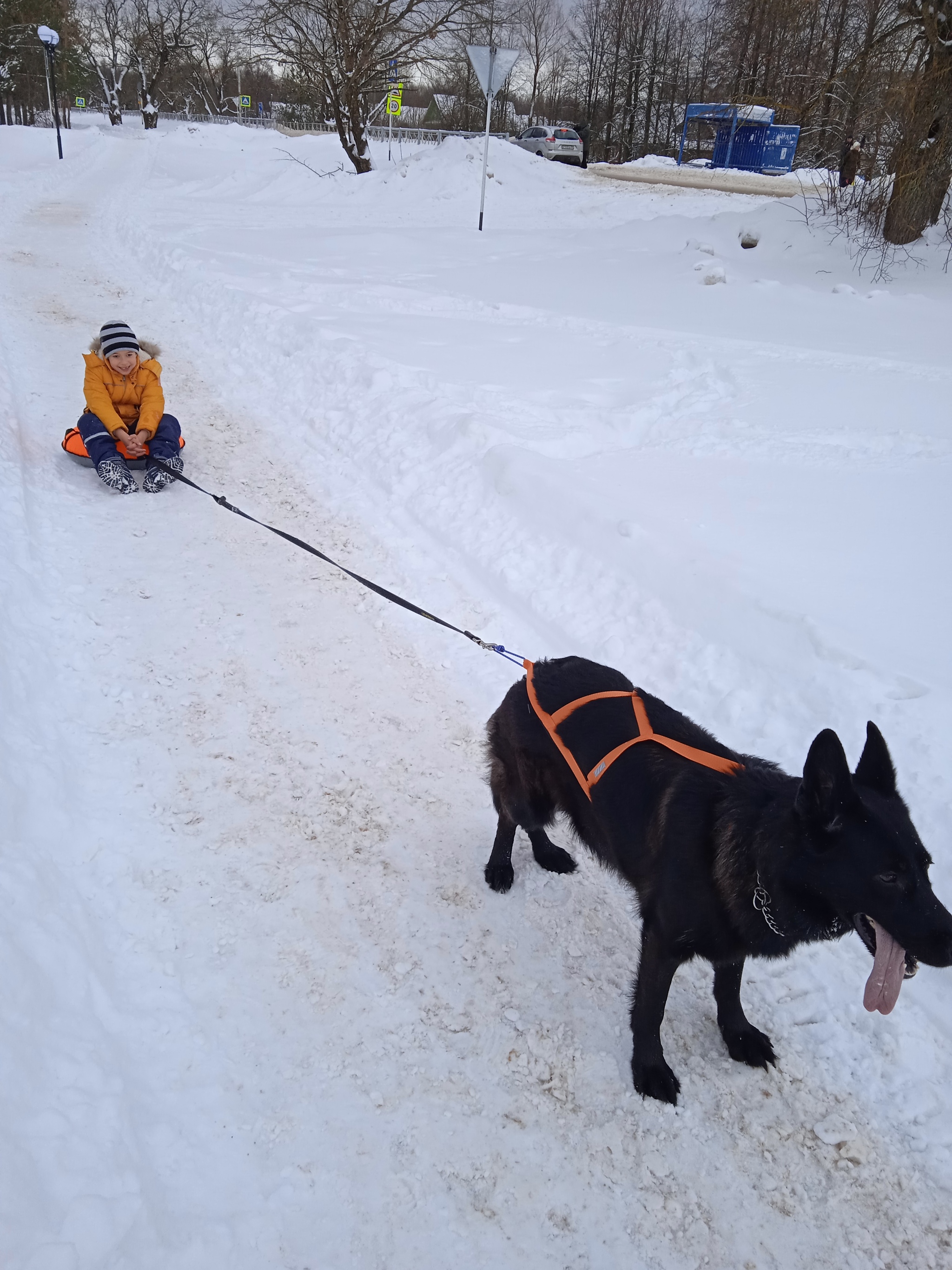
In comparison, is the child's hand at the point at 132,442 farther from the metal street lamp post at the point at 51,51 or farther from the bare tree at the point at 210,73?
the bare tree at the point at 210,73

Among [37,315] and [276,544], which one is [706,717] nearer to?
[276,544]

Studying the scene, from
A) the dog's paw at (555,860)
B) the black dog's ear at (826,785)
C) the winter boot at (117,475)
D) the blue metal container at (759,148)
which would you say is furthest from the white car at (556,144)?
the black dog's ear at (826,785)

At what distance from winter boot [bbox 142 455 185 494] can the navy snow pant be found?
8cm

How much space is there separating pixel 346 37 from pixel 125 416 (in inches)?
819

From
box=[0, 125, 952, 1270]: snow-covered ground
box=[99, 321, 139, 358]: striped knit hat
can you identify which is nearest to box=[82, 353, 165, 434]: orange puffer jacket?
box=[99, 321, 139, 358]: striped knit hat

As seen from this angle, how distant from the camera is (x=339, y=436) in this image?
6.72 metres

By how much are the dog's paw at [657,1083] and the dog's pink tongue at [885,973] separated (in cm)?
75

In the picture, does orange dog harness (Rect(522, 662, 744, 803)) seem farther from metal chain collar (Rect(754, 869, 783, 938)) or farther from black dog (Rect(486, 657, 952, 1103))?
metal chain collar (Rect(754, 869, 783, 938))

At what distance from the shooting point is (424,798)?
3436mm

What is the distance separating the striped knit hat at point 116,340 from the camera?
5.96 m

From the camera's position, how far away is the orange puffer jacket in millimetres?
5848

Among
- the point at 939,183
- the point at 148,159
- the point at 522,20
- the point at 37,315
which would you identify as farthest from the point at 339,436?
the point at 148,159

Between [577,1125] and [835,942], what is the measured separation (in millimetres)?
1244

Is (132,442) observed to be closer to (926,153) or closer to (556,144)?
(926,153)
